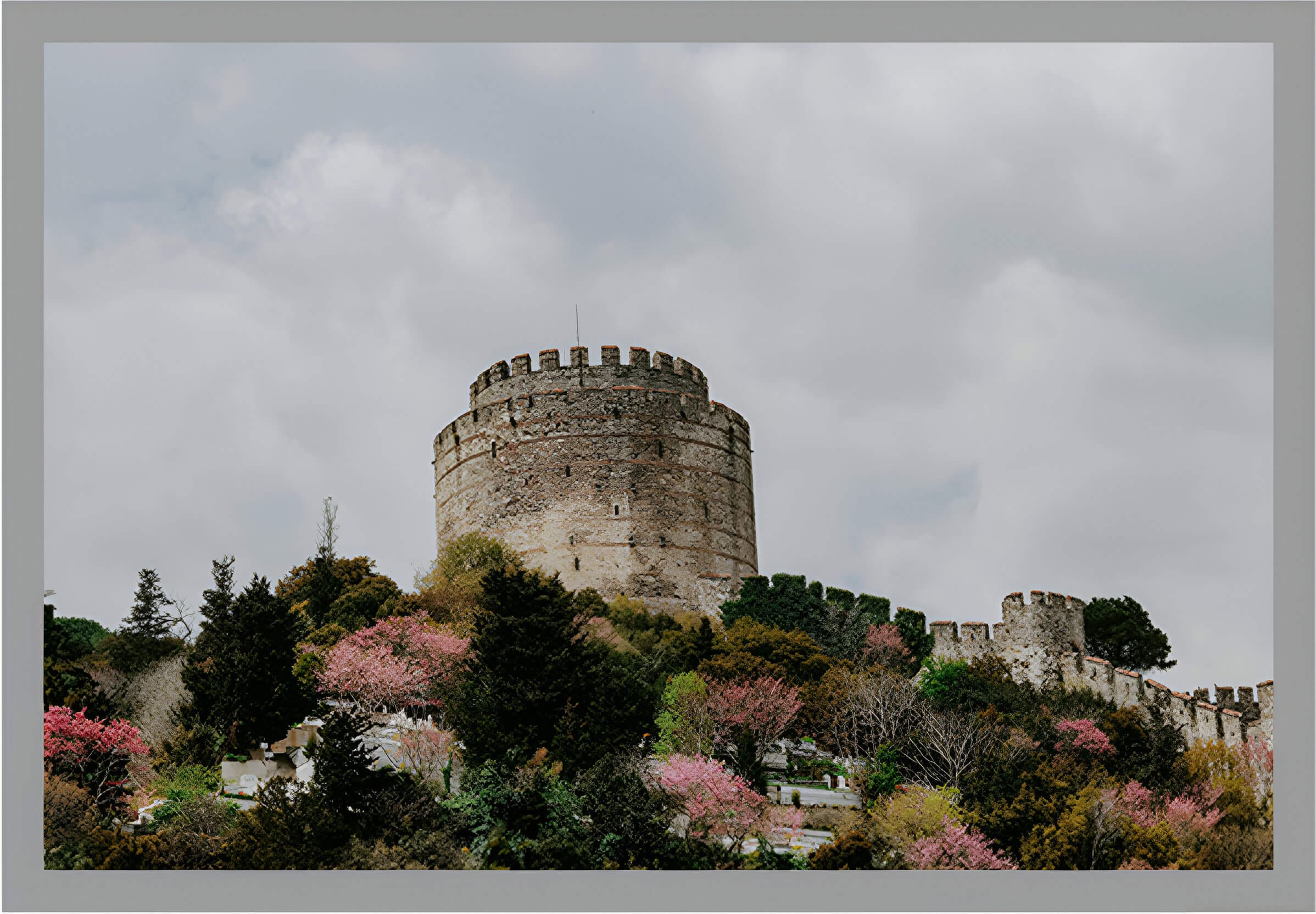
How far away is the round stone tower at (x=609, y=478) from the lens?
1304 inches

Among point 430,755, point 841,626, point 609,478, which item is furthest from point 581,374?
point 430,755

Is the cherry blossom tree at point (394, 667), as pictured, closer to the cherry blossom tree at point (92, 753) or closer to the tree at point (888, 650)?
the cherry blossom tree at point (92, 753)

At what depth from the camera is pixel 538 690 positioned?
832 inches

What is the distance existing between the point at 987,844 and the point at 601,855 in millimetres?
5363

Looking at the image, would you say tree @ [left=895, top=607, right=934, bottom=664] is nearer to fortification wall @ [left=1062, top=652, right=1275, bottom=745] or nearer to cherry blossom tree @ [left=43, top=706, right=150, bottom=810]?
fortification wall @ [left=1062, top=652, right=1275, bottom=745]

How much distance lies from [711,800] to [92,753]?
9.49 metres

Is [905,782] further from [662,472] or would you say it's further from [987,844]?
[662,472]

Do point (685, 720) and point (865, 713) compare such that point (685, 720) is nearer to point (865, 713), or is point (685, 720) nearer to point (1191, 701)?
point (865, 713)

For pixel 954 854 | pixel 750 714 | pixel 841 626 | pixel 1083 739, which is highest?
pixel 841 626

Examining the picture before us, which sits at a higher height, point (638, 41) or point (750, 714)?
point (638, 41)
